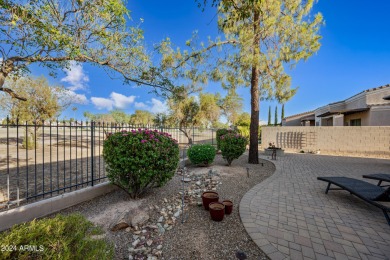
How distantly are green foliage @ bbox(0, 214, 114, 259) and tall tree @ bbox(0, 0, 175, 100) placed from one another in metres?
3.06

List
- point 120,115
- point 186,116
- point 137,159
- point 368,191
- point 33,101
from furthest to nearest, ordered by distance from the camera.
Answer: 1. point 120,115
2. point 186,116
3. point 33,101
4. point 368,191
5. point 137,159

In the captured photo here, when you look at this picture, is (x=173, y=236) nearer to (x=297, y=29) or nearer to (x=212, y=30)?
(x=212, y=30)

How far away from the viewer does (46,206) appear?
10.6ft

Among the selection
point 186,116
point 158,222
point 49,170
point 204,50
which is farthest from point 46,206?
point 186,116

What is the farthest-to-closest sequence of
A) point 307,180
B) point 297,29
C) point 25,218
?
point 297,29, point 307,180, point 25,218

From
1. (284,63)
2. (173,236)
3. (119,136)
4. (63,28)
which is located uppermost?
(284,63)

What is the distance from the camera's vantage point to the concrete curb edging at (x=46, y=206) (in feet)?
9.19

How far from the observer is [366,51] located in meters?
9.77

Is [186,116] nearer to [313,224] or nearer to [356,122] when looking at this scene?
[356,122]

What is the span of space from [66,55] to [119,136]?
204cm

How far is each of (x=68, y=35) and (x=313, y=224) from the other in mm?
5874

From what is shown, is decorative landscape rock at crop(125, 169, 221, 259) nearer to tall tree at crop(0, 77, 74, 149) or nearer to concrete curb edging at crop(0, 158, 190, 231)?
concrete curb edging at crop(0, 158, 190, 231)

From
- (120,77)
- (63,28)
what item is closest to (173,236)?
(120,77)

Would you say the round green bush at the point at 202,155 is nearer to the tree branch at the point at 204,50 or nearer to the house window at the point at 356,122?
the tree branch at the point at 204,50
